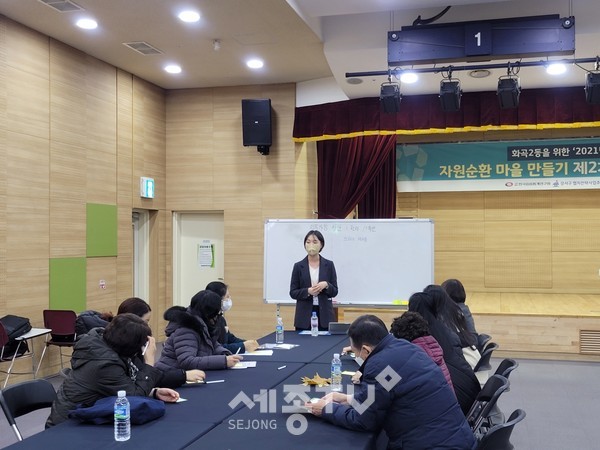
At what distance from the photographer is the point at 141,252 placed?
27.9 feet

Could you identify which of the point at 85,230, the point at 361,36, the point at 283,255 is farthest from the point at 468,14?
the point at 85,230

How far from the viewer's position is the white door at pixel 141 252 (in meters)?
8.45

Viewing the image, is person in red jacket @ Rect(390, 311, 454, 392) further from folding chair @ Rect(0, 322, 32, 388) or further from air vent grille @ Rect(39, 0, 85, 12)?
air vent grille @ Rect(39, 0, 85, 12)

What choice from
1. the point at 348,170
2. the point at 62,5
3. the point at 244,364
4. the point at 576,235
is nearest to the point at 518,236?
the point at 576,235

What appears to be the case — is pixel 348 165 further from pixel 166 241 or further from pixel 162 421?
pixel 162 421

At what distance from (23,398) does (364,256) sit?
15.2 ft

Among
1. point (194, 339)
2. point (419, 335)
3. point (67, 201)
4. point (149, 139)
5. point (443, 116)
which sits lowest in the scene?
point (194, 339)

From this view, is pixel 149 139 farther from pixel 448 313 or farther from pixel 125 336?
pixel 125 336

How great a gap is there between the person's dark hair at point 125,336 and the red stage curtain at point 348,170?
574 centimetres

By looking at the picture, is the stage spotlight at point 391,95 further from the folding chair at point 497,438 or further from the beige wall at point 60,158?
the folding chair at point 497,438

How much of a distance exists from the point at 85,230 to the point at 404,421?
5344 mm

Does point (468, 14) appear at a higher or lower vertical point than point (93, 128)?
higher

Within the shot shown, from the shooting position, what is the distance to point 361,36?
6.37m

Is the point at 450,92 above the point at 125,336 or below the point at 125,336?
above
